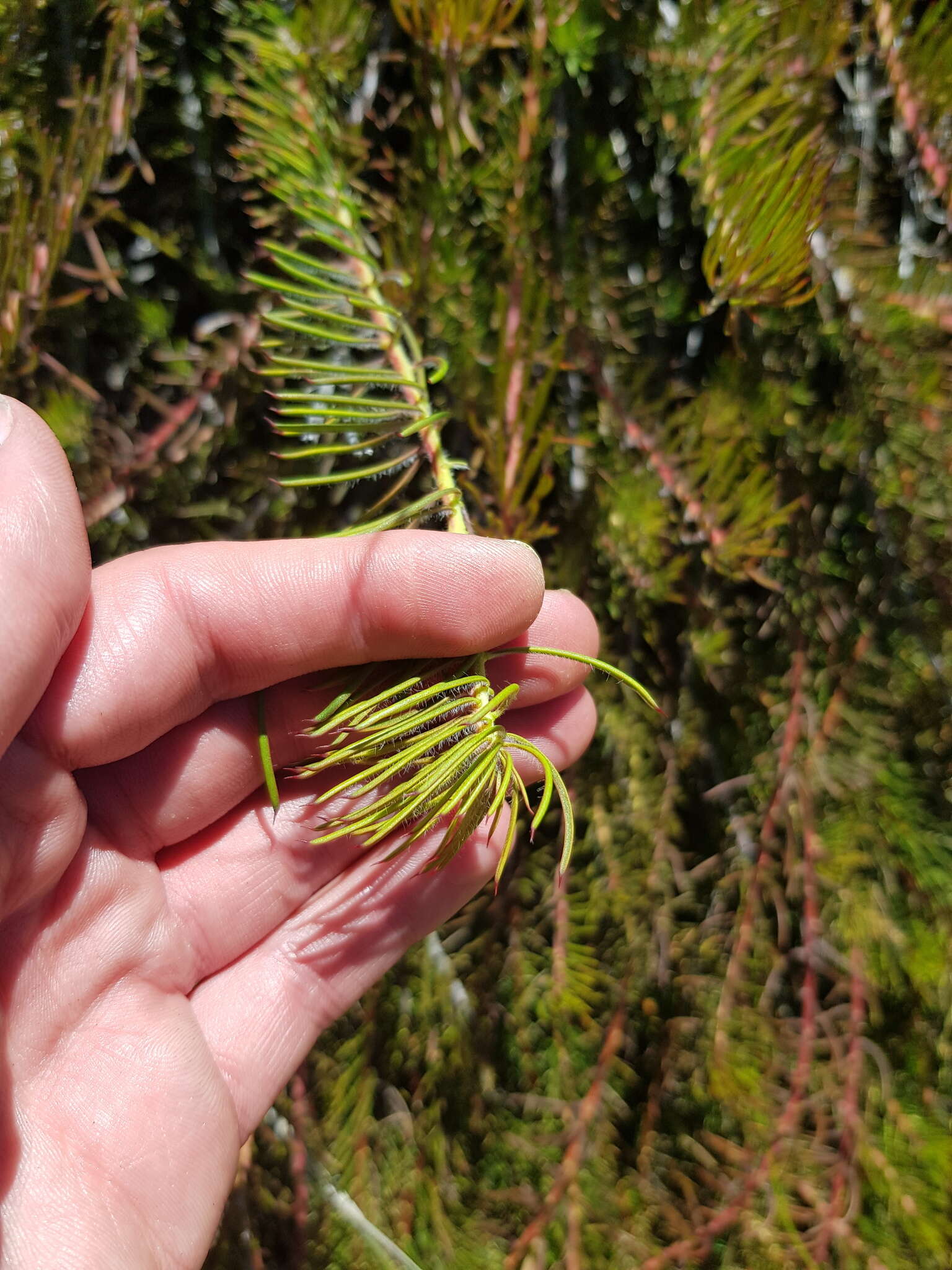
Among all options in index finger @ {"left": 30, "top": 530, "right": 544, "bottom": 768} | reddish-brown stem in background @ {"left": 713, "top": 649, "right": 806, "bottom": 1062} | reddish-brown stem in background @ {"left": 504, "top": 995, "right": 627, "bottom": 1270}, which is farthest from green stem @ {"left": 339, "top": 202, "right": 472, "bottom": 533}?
reddish-brown stem in background @ {"left": 504, "top": 995, "right": 627, "bottom": 1270}

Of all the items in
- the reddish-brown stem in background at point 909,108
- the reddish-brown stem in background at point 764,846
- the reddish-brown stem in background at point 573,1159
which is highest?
the reddish-brown stem in background at point 909,108

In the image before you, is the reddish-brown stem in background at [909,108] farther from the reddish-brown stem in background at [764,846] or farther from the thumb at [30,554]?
the thumb at [30,554]

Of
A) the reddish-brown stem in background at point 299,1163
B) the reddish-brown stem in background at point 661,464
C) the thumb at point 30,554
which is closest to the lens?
the thumb at point 30,554

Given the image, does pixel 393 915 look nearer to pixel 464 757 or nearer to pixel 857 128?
pixel 464 757

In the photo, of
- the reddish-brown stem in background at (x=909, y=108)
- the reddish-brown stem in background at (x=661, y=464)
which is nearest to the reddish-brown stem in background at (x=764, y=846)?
the reddish-brown stem in background at (x=661, y=464)

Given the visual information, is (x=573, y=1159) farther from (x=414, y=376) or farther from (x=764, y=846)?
(x=414, y=376)

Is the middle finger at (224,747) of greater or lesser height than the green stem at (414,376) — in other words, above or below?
below

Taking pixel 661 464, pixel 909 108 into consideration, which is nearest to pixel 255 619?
pixel 661 464
